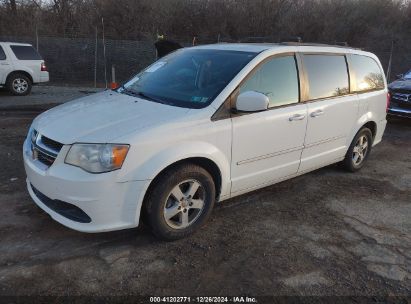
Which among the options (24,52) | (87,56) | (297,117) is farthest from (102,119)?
(87,56)

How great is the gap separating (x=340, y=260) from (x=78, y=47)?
16.8 meters

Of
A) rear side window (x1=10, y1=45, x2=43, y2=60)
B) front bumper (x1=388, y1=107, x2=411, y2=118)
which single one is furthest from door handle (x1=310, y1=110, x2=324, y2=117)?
rear side window (x1=10, y1=45, x2=43, y2=60)

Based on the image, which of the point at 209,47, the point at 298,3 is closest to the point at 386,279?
the point at 209,47

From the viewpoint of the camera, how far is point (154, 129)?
3.41 meters

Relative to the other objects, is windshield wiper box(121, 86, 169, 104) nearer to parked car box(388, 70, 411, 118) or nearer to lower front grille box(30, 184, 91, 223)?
lower front grille box(30, 184, 91, 223)

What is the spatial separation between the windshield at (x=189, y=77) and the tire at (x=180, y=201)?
67cm

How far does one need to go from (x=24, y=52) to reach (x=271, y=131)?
36.1 feet

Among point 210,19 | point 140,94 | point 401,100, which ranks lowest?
point 401,100

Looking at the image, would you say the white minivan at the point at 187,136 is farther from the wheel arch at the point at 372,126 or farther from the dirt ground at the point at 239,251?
the wheel arch at the point at 372,126

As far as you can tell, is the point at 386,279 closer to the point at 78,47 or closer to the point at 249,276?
the point at 249,276

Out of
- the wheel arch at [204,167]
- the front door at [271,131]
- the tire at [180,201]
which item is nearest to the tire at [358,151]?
the front door at [271,131]

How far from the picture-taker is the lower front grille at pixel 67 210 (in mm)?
3365

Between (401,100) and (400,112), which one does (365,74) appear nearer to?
(400,112)

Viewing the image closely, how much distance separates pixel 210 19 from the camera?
23703 millimetres
